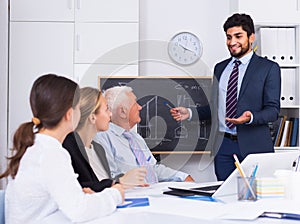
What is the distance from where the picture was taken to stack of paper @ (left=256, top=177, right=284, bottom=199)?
160cm

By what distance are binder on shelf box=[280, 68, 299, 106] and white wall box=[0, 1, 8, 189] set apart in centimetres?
210

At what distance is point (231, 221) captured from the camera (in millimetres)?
1253

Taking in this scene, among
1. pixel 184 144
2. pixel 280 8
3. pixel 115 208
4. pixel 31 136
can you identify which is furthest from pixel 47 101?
pixel 280 8

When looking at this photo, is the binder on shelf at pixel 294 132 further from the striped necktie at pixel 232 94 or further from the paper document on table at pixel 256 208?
the paper document on table at pixel 256 208

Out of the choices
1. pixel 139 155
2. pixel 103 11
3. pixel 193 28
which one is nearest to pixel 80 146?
pixel 139 155

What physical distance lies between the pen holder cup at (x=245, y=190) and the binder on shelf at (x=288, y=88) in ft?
7.56

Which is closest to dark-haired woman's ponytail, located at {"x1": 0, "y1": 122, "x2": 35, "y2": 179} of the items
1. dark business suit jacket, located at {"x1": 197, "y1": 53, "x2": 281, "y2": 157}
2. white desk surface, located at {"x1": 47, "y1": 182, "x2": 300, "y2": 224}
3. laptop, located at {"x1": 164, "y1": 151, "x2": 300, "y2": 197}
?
white desk surface, located at {"x1": 47, "y1": 182, "x2": 300, "y2": 224}

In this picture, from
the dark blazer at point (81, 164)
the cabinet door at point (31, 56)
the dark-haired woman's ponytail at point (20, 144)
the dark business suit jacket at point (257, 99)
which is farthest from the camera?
the cabinet door at point (31, 56)

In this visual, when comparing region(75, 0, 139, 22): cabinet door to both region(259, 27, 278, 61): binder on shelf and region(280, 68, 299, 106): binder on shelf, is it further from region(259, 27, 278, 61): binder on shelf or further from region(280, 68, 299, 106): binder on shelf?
region(280, 68, 299, 106): binder on shelf

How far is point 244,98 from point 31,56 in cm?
175

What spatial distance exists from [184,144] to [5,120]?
4.55 ft

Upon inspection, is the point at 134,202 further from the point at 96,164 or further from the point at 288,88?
the point at 288,88

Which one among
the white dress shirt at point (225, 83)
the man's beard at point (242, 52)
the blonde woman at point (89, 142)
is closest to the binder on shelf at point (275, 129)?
the white dress shirt at point (225, 83)

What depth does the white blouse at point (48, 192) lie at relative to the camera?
125 cm
